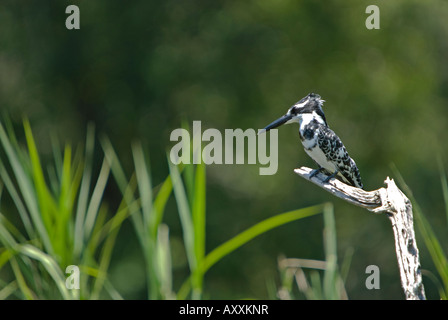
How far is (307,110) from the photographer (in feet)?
10.8

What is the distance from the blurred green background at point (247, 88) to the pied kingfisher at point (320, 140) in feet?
28.6

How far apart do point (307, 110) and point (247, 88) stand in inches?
370

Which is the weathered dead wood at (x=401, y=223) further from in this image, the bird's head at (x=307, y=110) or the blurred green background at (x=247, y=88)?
the blurred green background at (x=247, y=88)

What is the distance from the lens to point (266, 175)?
12.6 meters

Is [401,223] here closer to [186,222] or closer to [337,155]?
[337,155]

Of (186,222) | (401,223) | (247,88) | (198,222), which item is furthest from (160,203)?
(247,88)

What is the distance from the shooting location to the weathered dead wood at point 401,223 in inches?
93.8

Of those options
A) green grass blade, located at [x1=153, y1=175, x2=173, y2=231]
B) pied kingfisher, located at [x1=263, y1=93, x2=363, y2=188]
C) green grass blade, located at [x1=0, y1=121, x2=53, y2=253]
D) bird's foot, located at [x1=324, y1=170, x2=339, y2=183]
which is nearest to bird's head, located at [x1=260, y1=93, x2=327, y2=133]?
pied kingfisher, located at [x1=263, y1=93, x2=363, y2=188]

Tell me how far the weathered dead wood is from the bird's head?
0.50m

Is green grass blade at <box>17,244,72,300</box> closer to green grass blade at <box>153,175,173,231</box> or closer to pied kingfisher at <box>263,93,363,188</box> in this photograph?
green grass blade at <box>153,175,173,231</box>

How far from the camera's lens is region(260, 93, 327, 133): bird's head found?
Result: 321 centimetres

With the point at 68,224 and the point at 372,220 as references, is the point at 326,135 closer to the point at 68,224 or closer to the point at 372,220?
the point at 68,224
